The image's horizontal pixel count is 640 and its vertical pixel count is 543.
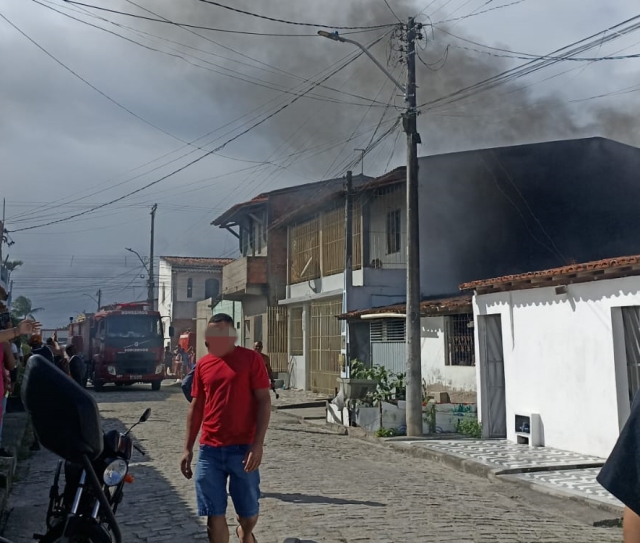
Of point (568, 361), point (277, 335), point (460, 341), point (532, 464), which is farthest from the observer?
point (277, 335)

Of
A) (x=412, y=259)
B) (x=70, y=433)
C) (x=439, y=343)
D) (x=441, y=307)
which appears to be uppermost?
(x=412, y=259)

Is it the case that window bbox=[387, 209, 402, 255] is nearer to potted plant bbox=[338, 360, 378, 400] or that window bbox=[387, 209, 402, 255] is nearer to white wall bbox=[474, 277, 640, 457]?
potted plant bbox=[338, 360, 378, 400]

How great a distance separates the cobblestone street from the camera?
6.40m

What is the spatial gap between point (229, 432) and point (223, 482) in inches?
13.0

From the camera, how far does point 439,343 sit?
55.9 ft

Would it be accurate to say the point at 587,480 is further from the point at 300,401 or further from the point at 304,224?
the point at 304,224

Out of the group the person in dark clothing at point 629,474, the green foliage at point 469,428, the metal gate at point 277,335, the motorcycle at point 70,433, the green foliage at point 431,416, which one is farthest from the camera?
the metal gate at point 277,335

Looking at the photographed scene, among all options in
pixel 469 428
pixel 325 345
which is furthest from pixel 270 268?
pixel 469 428

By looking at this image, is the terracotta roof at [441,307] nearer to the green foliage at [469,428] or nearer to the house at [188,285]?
the green foliage at [469,428]

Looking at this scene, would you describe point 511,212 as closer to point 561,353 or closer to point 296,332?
point 296,332

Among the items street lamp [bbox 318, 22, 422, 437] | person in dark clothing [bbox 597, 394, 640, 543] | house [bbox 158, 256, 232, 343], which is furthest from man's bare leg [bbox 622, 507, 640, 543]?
house [bbox 158, 256, 232, 343]

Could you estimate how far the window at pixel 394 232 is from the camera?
21.4 metres

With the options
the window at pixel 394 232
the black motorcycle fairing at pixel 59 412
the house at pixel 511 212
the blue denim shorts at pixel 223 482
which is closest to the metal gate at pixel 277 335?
the house at pixel 511 212

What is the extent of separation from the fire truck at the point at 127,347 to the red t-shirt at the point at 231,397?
21026 mm
